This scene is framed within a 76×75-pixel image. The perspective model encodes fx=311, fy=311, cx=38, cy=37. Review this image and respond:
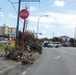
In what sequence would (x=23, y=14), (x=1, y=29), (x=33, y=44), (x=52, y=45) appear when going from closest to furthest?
(x=23, y=14), (x=33, y=44), (x=52, y=45), (x=1, y=29)

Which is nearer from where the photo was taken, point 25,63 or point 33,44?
point 25,63

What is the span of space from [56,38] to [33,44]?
481ft

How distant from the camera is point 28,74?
15.5m

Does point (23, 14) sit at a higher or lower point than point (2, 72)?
higher

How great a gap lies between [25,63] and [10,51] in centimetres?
147

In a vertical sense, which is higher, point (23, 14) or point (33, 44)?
point (23, 14)

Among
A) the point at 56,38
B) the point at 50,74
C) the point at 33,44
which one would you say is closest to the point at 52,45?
the point at 33,44

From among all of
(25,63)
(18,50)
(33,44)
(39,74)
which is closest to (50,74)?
(39,74)

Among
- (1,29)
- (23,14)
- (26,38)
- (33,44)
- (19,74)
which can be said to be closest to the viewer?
(19,74)

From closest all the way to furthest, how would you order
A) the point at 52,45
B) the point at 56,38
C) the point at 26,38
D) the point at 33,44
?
the point at 26,38 → the point at 33,44 → the point at 52,45 → the point at 56,38

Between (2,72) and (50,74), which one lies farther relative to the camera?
(50,74)

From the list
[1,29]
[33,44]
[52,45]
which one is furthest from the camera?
[1,29]

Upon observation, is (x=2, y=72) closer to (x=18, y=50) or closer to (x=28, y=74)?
(x=28, y=74)

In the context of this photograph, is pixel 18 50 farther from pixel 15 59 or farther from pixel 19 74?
pixel 19 74
